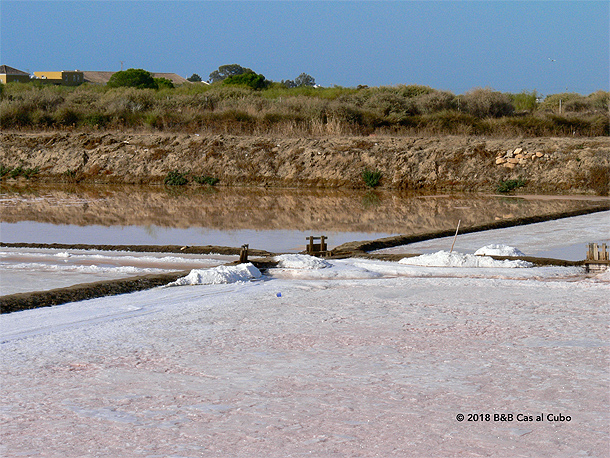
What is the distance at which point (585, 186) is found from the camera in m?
21.2

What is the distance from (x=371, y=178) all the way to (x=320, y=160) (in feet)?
6.42

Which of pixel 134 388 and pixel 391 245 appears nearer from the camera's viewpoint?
pixel 134 388

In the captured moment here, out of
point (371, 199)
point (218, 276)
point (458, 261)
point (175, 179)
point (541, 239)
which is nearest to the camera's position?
point (218, 276)

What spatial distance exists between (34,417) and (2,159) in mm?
24977

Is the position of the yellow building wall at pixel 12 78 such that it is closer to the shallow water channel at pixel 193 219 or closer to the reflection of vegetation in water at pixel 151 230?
the shallow water channel at pixel 193 219

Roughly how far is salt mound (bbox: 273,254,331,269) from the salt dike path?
0.88 metres

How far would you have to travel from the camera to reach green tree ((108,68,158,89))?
49688mm

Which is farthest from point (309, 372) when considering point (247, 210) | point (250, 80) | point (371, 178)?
point (250, 80)

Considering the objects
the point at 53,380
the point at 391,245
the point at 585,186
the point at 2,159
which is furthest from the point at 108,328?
the point at 2,159

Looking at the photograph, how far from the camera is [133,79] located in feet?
164

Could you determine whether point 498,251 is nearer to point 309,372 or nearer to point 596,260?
point 596,260

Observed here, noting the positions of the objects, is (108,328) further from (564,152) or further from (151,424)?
(564,152)

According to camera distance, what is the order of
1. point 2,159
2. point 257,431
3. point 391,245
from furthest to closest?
point 2,159 < point 391,245 < point 257,431

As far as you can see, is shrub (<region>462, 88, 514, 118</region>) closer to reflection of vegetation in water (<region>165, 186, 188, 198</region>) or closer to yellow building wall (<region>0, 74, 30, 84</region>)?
reflection of vegetation in water (<region>165, 186, 188, 198</region>)
